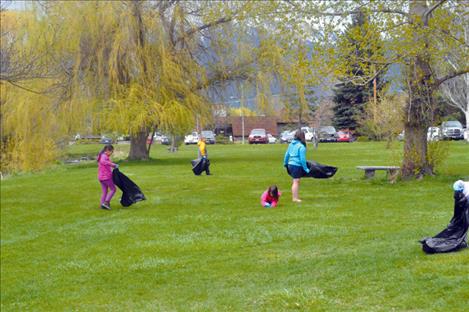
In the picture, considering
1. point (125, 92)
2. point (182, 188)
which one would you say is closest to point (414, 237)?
point (182, 188)

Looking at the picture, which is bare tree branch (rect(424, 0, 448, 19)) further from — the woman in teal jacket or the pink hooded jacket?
the pink hooded jacket

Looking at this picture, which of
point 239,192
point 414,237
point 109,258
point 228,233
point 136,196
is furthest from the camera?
point 239,192

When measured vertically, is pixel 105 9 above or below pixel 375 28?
above

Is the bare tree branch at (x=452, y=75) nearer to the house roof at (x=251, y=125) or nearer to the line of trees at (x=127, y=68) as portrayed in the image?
the line of trees at (x=127, y=68)

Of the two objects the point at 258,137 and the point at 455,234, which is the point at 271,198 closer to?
the point at 455,234

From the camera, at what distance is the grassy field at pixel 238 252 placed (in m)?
8.20

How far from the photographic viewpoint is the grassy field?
26.9 feet

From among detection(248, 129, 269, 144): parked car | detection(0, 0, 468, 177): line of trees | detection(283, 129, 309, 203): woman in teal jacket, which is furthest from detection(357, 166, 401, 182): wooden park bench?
detection(248, 129, 269, 144): parked car

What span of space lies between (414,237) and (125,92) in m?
26.2

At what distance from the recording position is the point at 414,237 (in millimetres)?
11078

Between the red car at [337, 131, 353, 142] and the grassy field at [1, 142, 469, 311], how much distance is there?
43965mm

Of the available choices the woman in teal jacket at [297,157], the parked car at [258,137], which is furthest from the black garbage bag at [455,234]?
the parked car at [258,137]

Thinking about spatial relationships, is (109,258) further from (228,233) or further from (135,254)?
(228,233)

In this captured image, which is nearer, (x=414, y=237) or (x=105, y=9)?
(x=414, y=237)
